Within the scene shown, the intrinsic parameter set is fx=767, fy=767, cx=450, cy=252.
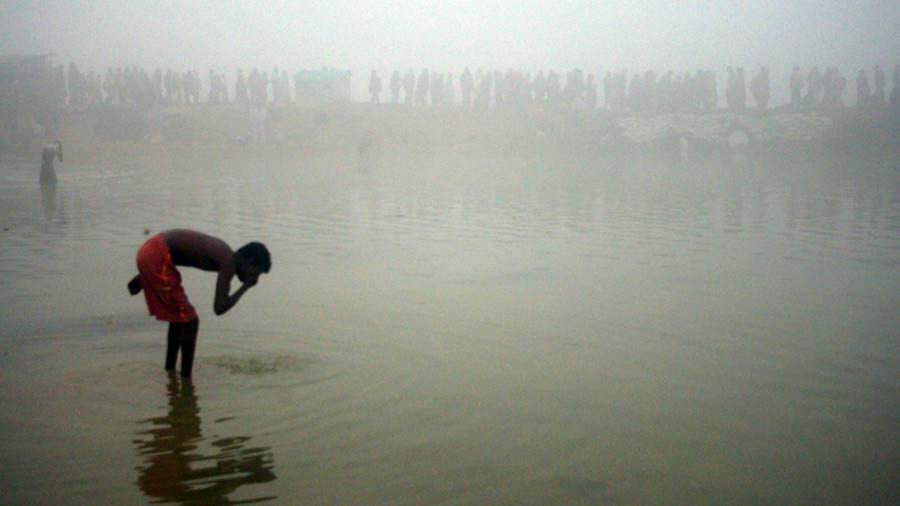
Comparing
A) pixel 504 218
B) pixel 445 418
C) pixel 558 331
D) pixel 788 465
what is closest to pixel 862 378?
pixel 788 465

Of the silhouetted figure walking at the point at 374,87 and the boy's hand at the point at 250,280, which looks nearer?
the boy's hand at the point at 250,280

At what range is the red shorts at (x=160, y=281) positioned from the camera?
279 inches

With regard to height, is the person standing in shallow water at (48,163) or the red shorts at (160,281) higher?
the person standing in shallow water at (48,163)

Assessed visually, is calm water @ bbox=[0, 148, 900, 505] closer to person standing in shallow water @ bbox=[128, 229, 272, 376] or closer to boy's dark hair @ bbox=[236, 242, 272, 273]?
person standing in shallow water @ bbox=[128, 229, 272, 376]

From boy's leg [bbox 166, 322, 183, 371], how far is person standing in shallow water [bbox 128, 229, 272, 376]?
439 mm

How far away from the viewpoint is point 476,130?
6506 centimetres

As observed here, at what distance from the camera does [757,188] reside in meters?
34.5

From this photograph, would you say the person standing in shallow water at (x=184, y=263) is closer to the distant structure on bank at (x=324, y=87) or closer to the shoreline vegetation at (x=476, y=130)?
the shoreline vegetation at (x=476, y=130)

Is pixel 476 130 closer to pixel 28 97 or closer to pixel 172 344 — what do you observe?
pixel 28 97

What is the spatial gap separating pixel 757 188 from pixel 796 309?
25.1 metres

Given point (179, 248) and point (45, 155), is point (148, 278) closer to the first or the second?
point (179, 248)

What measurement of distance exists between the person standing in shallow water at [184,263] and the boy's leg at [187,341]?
13 cm

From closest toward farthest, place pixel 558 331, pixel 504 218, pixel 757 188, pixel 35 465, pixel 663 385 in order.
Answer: pixel 35 465
pixel 663 385
pixel 558 331
pixel 504 218
pixel 757 188

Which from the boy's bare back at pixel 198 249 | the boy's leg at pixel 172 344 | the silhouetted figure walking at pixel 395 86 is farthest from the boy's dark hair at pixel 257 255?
the silhouetted figure walking at pixel 395 86
